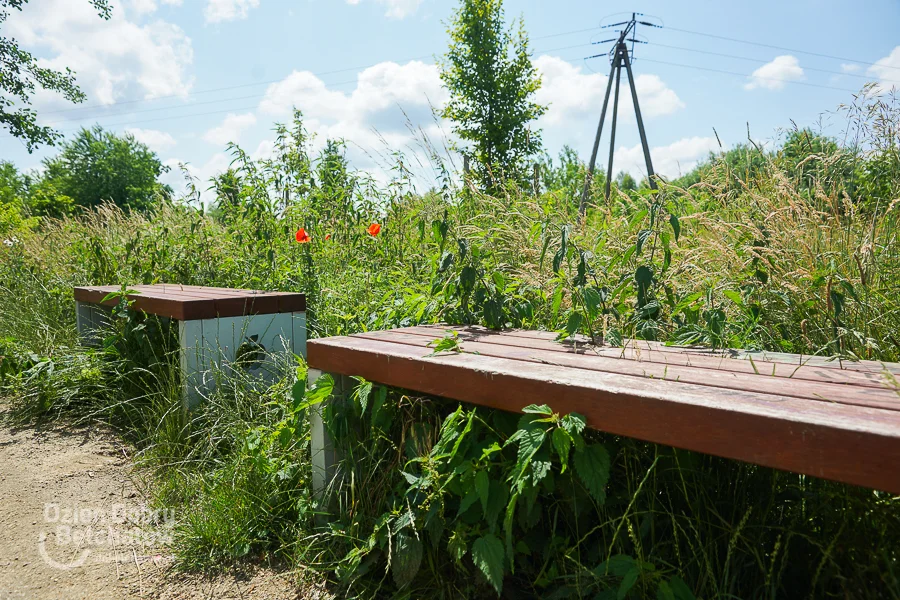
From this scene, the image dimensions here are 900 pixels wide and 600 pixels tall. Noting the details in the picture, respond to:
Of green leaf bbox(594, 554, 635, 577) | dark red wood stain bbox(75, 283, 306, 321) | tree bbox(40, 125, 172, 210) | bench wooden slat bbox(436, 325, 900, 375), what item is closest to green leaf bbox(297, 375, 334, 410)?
bench wooden slat bbox(436, 325, 900, 375)

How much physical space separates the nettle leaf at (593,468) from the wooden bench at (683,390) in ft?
0.39

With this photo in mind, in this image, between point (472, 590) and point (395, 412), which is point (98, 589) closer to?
point (395, 412)

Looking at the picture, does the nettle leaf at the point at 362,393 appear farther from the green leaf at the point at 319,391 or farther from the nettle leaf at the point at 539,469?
the nettle leaf at the point at 539,469

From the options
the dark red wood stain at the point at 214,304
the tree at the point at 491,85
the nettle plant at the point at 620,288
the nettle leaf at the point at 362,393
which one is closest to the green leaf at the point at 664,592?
the nettle plant at the point at 620,288

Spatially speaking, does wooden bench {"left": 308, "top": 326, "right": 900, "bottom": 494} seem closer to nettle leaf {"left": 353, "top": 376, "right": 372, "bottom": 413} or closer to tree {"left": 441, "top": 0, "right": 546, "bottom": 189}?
nettle leaf {"left": 353, "top": 376, "right": 372, "bottom": 413}

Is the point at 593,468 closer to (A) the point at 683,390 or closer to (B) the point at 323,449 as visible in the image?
(A) the point at 683,390

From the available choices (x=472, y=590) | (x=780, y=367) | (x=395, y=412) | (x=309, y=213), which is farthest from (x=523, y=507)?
(x=309, y=213)

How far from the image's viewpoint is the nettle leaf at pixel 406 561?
157 centimetres

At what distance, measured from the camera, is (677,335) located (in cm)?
204

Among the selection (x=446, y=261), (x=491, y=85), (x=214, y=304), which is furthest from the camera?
(x=491, y=85)

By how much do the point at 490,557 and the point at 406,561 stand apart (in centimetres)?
30

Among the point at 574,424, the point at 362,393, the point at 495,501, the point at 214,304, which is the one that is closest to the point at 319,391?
the point at 362,393

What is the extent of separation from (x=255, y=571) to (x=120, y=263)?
4.21 m

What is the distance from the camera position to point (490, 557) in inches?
54.5
